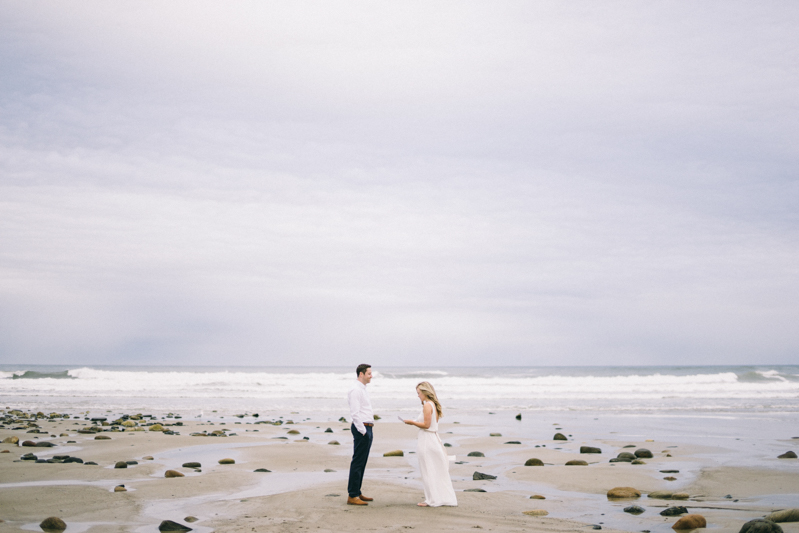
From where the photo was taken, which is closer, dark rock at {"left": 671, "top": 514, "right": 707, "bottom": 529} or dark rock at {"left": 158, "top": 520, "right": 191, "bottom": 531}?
dark rock at {"left": 158, "top": 520, "right": 191, "bottom": 531}

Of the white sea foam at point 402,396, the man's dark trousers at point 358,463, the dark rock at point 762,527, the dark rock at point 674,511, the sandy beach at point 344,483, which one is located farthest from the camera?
the white sea foam at point 402,396

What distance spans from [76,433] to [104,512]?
10.1 m

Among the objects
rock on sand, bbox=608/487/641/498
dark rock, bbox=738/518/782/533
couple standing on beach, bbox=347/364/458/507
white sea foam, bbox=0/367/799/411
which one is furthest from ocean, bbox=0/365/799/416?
dark rock, bbox=738/518/782/533

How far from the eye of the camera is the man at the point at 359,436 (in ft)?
27.6

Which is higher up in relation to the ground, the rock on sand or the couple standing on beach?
the couple standing on beach

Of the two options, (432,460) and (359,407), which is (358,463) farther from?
(432,460)

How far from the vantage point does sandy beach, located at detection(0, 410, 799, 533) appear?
750 cm

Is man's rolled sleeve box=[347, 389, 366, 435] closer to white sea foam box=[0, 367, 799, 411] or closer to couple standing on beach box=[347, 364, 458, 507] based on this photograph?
couple standing on beach box=[347, 364, 458, 507]

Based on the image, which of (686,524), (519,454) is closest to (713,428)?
(519,454)

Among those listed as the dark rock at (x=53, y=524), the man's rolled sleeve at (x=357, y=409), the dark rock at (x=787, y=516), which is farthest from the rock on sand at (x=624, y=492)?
the dark rock at (x=53, y=524)

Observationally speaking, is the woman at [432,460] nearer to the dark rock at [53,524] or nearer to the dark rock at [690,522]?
the dark rock at [690,522]

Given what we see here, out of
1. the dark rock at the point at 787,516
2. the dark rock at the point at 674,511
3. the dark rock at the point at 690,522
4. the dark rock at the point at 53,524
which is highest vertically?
the dark rock at the point at 787,516

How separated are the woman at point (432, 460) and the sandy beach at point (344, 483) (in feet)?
0.73

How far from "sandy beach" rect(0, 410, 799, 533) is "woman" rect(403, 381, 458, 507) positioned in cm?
22
